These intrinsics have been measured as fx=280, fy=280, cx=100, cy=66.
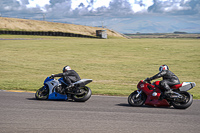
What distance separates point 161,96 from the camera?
10797 millimetres

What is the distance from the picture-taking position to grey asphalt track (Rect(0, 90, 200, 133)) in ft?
24.8

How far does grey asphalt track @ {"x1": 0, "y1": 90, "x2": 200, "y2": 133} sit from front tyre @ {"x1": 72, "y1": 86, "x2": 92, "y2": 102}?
274 millimetres

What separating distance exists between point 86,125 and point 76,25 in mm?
115788

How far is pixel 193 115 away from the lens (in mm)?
9359

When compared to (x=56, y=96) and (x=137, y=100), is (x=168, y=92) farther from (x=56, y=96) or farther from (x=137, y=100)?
(x=56, y=96)

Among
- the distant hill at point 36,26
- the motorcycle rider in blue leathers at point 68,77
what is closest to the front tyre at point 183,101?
the motorcycle rider in blue leathers at point 68,77

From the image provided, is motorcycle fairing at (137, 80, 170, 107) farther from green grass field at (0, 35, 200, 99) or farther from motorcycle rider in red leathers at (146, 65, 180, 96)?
green grass field at (0, 35, 200, 99)

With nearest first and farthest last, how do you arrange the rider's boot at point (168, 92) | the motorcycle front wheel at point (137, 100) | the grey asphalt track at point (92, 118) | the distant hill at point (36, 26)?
the grey asphalt track at point (92, 118), the rider's boot at point (168, 92), the motorcycle front wheel at point (137, 100), the distant hill at point (36, 26)

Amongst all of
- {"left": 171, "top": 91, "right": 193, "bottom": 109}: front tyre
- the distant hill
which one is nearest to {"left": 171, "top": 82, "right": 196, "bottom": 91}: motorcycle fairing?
{"left": 171, "top": 91, "right": 193, "bottom": 109}: front tyre

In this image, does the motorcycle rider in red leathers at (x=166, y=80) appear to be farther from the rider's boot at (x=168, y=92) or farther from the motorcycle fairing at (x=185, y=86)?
the motorcycle fairing at (x=185, y=86)

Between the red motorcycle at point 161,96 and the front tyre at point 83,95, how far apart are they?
184cm

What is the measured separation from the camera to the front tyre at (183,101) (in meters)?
10.3

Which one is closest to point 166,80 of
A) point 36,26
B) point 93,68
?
point 93,68

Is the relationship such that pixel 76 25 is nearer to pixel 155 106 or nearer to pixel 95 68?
pixel 95 68
